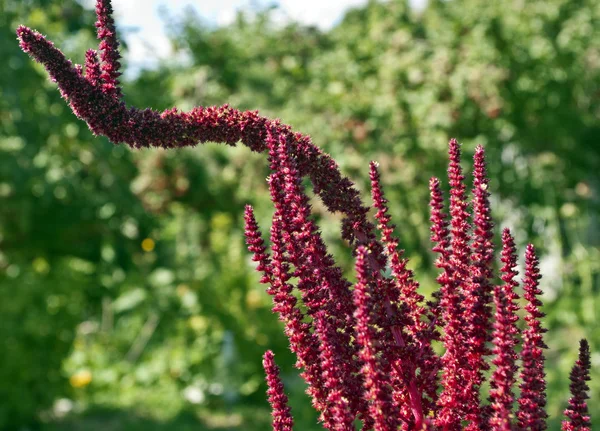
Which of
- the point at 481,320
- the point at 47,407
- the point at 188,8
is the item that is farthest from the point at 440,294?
the point at 188,8

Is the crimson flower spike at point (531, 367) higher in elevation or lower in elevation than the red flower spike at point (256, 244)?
lower

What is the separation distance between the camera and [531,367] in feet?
4.18

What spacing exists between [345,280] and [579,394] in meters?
0.46

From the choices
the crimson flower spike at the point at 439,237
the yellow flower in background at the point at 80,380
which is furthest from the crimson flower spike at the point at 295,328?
the yellow flower in background at the point at 80,380

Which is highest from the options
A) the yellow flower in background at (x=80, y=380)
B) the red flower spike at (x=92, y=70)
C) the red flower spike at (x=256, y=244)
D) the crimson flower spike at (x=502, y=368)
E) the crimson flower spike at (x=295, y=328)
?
the yellow flower in background at (x=80, y=380)

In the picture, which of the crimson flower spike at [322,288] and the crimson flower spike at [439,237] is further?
the crimson flower spike at [439,237]

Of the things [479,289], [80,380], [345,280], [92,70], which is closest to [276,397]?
[345,280]

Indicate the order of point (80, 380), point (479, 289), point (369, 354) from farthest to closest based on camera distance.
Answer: point (80, 380) < point (479, 289) < point (369, 354)

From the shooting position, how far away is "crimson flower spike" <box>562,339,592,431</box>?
1410 mm

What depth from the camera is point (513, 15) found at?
441 inches

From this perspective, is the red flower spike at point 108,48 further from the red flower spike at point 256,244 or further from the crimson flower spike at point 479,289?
the crimson flower spike at point 479,289

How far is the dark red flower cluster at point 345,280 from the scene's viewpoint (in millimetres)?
1321

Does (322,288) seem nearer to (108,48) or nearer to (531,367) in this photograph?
(531,367)

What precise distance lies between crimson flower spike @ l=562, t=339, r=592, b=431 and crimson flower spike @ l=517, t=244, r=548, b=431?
0.06 meters
